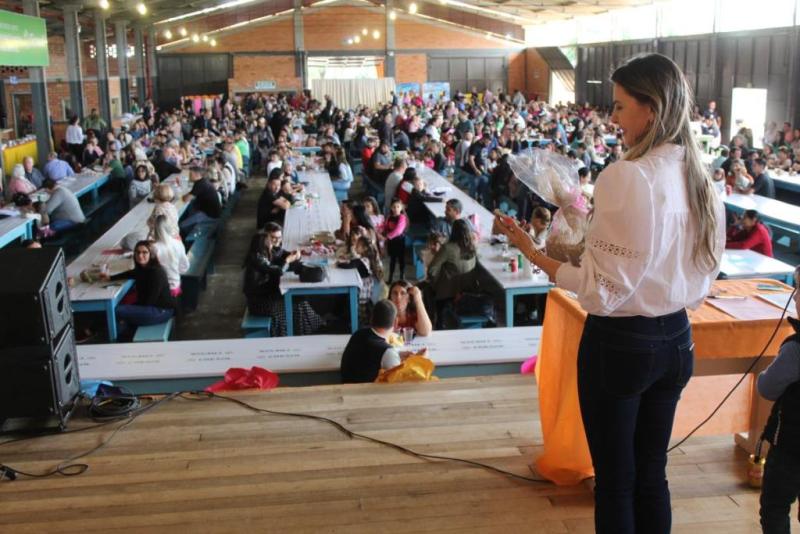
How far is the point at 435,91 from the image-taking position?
30516 mm

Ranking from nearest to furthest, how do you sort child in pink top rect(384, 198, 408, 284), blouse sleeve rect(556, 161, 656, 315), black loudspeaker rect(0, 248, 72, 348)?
1. blouse sleeve rect(556, 161, 656, 315)
2. black loudspeaker rect(0, 248, 72, 348)
3. child in pink top rect(384, 198, 408, 284)

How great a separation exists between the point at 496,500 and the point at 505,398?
0.91 meters

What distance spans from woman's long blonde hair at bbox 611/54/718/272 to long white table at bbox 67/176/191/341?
450 cm

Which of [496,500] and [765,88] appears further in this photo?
[765,88]

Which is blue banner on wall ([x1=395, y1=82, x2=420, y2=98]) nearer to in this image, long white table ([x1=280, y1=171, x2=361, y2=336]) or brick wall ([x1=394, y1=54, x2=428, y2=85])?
brick wall ([x1=394, y1=54, x2=428, y2=85])

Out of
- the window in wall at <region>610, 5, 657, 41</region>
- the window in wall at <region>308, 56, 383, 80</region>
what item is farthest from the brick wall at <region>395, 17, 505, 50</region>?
the window in wall at <region>610, 5, 657, 41</region>

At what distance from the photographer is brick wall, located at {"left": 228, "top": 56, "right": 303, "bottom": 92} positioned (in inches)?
1226

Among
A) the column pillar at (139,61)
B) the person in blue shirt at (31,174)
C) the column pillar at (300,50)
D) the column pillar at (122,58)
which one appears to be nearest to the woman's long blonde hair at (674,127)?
the person in blue shirt at (31,174)

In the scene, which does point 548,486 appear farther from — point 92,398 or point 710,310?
point 92,398

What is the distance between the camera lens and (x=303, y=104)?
26.3 metres

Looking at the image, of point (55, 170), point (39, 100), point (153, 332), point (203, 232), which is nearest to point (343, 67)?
point (39, 100)

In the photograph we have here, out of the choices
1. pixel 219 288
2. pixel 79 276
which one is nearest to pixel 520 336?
pixel 79 276

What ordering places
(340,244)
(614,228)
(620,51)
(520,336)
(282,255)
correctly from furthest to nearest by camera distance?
1. (620,51)
2. (340,244)
3. (282,255)
4. (520,336)
5. (614,228)

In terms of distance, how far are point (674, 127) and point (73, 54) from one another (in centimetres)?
1810
